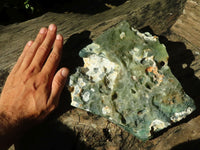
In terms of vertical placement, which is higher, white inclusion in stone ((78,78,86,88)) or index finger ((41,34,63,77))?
index finger ((41,34,63,77))

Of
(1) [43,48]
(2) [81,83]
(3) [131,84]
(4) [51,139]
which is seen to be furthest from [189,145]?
(1) [43,48]

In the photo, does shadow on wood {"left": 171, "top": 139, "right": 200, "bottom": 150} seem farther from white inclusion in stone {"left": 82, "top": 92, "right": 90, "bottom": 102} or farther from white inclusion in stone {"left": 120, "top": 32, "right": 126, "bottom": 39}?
white inclusion in stone {"left": 120, "top": 32, "right": 126, "bottom": 39}

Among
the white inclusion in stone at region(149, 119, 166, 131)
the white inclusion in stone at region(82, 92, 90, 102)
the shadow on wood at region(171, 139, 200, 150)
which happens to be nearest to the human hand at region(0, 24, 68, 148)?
the white inclusion in stone at region(82, 92, 90, 102)

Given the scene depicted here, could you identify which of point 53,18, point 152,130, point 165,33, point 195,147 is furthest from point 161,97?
point 53,18

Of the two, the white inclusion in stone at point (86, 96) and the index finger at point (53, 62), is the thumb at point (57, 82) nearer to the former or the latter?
the index finger at point (53, 62)

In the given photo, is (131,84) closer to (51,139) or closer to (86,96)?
(86,96)

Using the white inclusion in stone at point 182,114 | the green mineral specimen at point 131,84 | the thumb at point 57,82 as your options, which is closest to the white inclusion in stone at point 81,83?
the green mineral specimen at point 131,84
